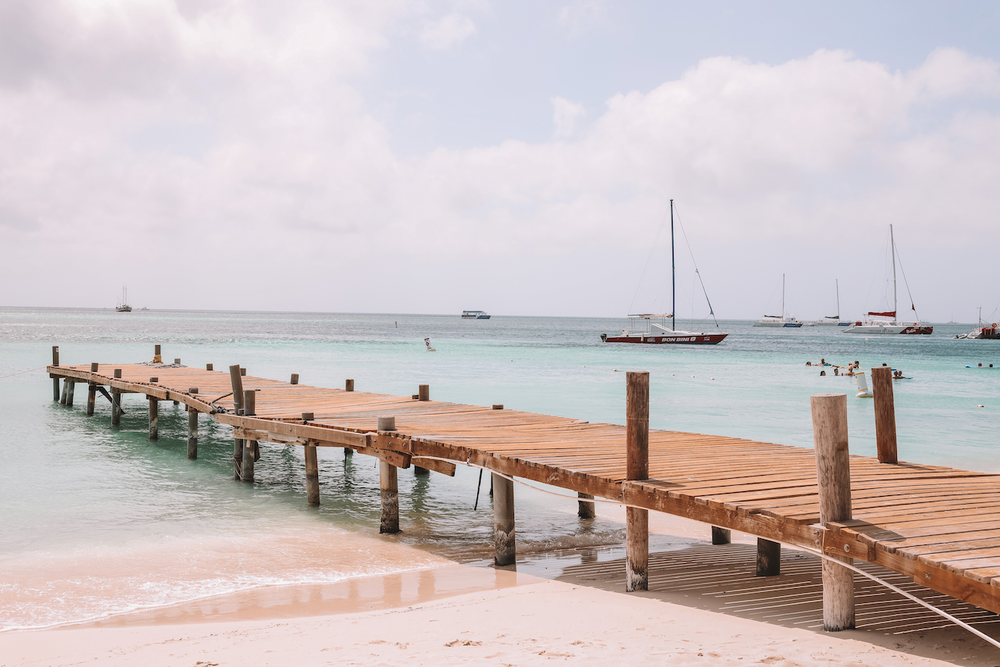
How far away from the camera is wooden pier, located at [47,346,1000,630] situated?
504 cm

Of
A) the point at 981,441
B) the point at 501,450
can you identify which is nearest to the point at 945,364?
the point at 981,441

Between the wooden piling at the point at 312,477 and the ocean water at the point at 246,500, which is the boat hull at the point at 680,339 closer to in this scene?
the ocean water at the point at 246,500

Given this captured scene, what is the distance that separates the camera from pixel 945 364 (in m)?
52.8

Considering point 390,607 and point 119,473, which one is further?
point 119,473

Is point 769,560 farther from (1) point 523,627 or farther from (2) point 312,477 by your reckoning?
(2) point 312,477

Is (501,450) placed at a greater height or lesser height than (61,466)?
greater

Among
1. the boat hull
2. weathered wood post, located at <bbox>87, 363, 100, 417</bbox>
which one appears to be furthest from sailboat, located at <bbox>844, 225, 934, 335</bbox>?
weathered wood post, located at <bbox>87, 363, 100, 417</bbox>

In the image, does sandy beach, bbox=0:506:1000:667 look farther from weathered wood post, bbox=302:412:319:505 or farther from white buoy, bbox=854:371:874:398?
white buoy, bbox=854:371:874:398

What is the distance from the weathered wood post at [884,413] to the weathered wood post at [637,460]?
2498 millimetres

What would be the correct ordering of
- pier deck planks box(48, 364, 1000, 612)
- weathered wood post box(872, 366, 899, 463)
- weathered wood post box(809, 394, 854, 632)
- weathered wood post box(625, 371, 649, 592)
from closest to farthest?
pier deck planks box(48, 364, 1000, 612)
weathered wood post box(809, 394, 854, 632)
weathered wood post box(625, 371, 649, 592)
weathered wood post box(872, 366, 899, 463)

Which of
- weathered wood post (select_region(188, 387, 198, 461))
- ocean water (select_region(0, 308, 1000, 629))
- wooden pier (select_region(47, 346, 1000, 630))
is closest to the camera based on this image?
wooden pier (select_region(47, 346, 1000, 630))

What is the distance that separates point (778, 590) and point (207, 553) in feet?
21.9

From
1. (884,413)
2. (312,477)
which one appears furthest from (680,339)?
(884,413)

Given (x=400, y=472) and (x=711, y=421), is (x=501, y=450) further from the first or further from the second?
(x=711, y=421)
